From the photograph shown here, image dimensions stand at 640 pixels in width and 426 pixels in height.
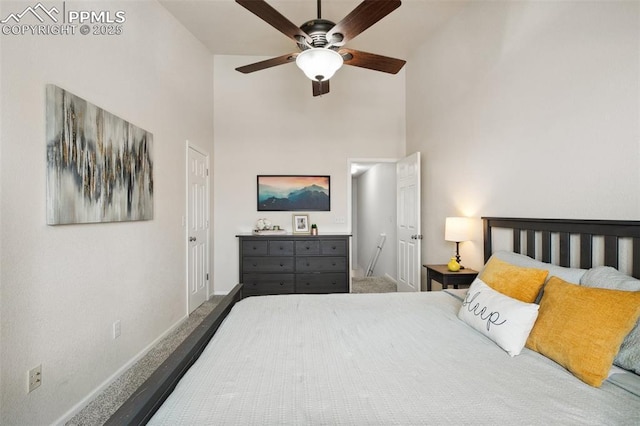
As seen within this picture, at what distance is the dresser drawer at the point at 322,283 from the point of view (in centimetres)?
397

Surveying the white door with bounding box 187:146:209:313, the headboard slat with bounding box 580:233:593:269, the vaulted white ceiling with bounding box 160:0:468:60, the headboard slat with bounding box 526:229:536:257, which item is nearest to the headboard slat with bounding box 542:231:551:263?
the headboard slat with bounding box 526:229:536:257

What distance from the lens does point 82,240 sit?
6.29 feet

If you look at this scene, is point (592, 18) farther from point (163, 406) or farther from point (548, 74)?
point (163, 406)

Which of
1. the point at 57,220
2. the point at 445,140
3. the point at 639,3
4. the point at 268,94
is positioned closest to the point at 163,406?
the point at 57,220

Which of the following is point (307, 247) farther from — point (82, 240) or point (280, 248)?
point (82, 240)

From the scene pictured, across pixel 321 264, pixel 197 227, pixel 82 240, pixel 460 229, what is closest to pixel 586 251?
pixel 460 229

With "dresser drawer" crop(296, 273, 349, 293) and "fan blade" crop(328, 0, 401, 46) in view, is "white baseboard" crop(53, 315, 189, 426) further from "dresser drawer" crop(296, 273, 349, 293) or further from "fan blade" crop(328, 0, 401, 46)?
"fan blade" crop(328, 0, 401, 46)

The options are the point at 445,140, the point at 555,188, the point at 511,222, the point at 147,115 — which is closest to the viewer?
the point at 555,188

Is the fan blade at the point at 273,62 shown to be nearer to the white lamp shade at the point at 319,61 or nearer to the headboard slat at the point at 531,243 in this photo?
the white lamp shade at the point at 319,61

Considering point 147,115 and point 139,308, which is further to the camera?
point 147,115

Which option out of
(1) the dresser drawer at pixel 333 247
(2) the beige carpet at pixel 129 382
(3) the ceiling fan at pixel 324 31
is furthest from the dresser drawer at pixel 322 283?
(3) the ceiling fan at pixel 324 31

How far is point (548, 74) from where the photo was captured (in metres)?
2.01

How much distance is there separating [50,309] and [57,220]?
0.49 metres

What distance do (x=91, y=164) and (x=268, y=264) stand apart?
2372 mm
